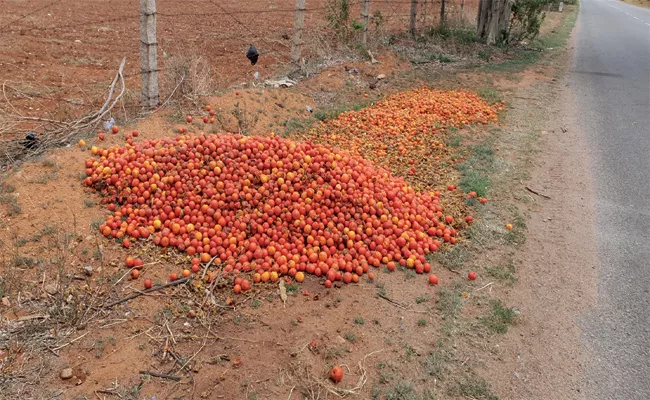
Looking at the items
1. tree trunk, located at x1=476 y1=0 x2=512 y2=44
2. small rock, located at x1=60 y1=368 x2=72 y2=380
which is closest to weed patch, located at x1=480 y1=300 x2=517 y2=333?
small rock, located at x1=60 y1=368 x2=72 y2=380

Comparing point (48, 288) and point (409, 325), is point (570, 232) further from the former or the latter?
point (48, 288)

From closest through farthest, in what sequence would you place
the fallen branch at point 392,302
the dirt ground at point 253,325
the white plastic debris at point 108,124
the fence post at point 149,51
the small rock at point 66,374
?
the small rock at point 66,374, the dirt ground at point 253,325, the fallen branch at point 392,302, the white plastic debris at point 108,124, the fence post at point 149,51

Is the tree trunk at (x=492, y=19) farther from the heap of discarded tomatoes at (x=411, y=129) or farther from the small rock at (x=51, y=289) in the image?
the small rock at (x=51, y=289)

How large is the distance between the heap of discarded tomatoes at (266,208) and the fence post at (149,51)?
214cm

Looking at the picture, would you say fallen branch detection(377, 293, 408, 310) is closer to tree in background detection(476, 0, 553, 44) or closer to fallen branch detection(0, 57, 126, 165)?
fallen branch detection(0, 57, 126, 165)

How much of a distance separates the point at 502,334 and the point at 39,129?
7.30m

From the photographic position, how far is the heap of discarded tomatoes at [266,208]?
14.5ft

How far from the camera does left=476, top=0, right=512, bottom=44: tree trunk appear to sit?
1512cm

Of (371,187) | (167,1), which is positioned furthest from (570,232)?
(167,1)

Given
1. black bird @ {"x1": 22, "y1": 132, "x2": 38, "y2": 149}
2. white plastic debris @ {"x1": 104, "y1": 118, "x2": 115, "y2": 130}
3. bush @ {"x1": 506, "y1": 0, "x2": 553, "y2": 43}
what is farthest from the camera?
bush @ {"x1": 506, "y1": 0, "x2": 553, "y2": 43}

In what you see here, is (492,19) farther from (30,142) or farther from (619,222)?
(30,142)

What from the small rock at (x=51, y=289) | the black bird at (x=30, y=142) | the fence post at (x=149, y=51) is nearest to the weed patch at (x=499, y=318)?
the small rock at (x=51, y=289)

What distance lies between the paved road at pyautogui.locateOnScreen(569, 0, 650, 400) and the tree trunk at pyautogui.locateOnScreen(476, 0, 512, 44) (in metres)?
2.95

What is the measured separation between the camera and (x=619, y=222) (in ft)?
18.5
